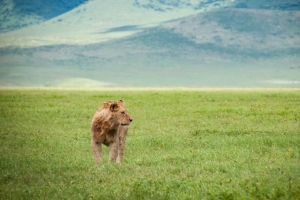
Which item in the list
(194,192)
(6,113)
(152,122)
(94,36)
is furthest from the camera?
(94,36)

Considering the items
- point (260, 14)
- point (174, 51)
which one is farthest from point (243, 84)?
point (260, 14)

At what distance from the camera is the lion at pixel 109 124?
39.4ft

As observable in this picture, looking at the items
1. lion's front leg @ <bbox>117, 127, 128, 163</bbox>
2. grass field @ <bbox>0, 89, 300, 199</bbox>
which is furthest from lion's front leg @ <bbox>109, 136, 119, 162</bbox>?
grass field @ <bbox>0, 89, 300, 199</bbox>

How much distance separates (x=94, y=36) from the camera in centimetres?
16488

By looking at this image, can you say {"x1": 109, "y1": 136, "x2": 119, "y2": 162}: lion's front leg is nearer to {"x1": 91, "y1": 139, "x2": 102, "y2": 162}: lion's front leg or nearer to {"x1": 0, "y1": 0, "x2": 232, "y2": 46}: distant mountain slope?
{"x1": 91, "y1": 139, "x2": 102, "y2": 162}: lion's front leg

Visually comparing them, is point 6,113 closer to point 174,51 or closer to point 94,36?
point 174,51

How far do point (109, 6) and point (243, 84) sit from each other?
90.2 metres

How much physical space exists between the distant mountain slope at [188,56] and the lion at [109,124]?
3926 inches

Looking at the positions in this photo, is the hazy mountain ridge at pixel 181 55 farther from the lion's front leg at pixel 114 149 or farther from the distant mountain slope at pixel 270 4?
the lion's front leg at pixel 114 149

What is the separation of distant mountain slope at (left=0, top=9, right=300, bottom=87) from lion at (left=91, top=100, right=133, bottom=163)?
327ft

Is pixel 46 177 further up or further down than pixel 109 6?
further down

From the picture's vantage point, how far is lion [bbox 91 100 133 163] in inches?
472

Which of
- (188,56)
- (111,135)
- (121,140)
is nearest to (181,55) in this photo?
(188,56)

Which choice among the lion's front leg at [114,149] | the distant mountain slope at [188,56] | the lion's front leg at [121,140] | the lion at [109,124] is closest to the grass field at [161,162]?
the lion's front leg at [121,140]
